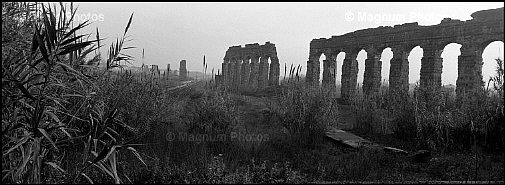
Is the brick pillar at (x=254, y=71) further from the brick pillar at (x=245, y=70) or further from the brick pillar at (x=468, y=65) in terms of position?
the brick pillar at (x=468, y=65)

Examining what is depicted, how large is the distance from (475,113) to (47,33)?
6.69 m

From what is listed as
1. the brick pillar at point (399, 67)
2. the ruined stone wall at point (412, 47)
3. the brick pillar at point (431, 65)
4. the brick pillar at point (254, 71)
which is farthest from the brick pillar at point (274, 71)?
the brick pillar at point (431, 65)

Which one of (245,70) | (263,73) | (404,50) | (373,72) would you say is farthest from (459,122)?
(245,70)

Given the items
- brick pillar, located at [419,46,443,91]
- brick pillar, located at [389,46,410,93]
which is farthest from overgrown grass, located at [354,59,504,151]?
brick pillar, located at [389,46,410,93]

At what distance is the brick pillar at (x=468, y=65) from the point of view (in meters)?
17.2

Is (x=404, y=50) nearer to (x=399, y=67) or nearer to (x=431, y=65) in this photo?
(x=399, y=67)

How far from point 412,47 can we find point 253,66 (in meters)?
14.5

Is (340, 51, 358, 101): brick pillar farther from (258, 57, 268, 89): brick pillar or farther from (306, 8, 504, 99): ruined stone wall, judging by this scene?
(258, 57, 268, 89): brick pillar

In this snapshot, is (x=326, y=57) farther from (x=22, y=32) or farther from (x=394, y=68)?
(x=22, y=32)

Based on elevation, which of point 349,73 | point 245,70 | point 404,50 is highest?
point 404,50

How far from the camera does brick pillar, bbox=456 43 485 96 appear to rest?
17.2 m

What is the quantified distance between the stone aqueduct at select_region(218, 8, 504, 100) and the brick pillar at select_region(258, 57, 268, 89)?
2.45ft

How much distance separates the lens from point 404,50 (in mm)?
20203

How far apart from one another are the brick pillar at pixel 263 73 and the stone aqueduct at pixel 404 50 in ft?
2.45
